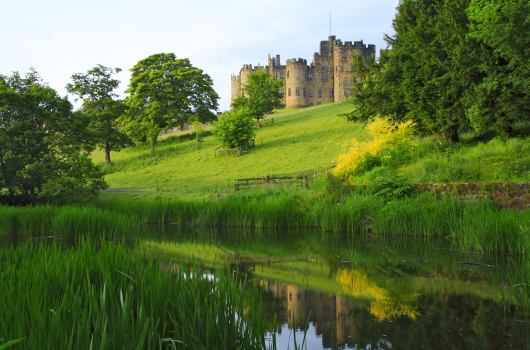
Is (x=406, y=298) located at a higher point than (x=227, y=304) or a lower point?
lower

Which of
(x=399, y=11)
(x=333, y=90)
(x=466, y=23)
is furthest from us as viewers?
(x=333, y=90)

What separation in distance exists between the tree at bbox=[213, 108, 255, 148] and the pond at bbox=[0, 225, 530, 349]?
2626 cm

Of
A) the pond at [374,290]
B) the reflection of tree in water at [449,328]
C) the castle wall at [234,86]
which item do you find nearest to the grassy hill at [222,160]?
the pond at [374,290]

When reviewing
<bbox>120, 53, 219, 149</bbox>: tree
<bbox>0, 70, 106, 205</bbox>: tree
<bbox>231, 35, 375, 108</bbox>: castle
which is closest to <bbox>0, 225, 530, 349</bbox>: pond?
<bbox>0, 70, 106, 205</bbox>: tree

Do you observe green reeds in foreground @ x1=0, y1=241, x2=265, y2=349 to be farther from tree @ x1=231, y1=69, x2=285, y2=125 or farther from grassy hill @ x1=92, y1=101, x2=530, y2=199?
tree @ x1=231, y1=69, x2=285, y2=125

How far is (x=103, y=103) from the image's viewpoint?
136 ft

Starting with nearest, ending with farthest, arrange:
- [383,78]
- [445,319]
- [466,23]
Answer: [445,319] < [466,23] < [383,78]

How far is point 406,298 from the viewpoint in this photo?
647 centimetres

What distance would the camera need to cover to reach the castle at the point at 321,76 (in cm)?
7819

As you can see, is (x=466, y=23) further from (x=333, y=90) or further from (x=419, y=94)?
(x=333, y=90)

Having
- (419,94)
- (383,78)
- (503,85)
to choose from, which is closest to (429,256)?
(503,85)

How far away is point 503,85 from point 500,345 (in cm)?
1434

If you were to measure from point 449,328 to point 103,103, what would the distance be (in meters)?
41.4

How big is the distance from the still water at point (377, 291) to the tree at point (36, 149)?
12.3 m
